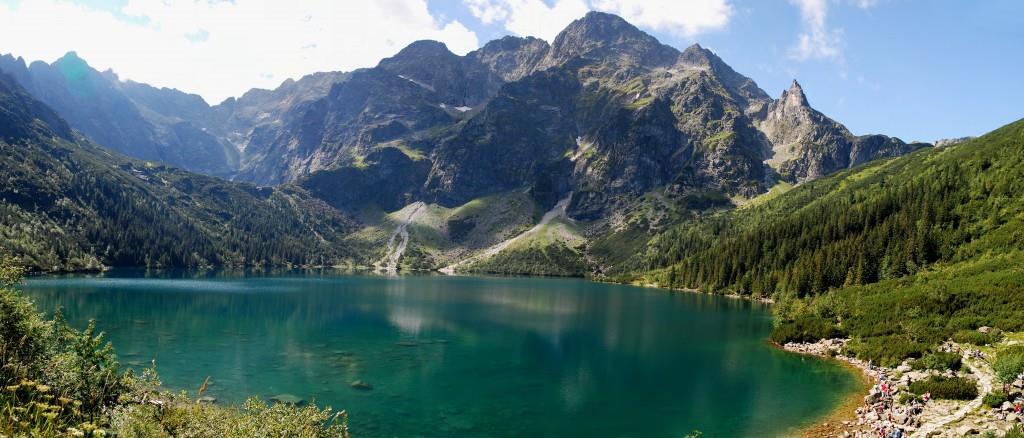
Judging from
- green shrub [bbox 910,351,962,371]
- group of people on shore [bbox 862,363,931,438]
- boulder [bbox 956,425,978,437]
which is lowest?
group of people on shore [bbox 862,363,931,438]

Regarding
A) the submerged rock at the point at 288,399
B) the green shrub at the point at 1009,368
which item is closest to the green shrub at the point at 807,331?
the green shrub at the point at 1009,368

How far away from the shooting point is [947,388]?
139ft

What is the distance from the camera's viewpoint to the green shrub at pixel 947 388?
4109 cm

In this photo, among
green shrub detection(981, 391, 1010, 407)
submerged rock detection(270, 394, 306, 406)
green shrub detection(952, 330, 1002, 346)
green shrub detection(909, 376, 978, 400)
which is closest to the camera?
green shrub detection(981, 391, 1010, 407)

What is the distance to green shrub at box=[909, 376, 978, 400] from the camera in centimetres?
4109

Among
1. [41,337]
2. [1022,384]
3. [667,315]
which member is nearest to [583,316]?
[667,315]

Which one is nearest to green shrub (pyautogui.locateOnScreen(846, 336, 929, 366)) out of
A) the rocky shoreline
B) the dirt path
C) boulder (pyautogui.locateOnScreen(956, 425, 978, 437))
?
the rocky shoreline

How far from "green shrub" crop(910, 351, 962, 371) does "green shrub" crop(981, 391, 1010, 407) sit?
12.5 metres

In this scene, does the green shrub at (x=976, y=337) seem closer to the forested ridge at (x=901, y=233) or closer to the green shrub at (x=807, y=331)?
the green shrub at (x=807, y=331)

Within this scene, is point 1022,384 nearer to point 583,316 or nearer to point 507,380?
point 507,380

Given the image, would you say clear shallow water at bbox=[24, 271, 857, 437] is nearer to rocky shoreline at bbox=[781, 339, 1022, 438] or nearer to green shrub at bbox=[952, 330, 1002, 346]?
rocky shoreline at bbox=[781, 339, 1022, 438]

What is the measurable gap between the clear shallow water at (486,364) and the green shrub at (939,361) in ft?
22.6

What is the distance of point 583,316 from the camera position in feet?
378

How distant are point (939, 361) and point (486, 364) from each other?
46.9 meters
